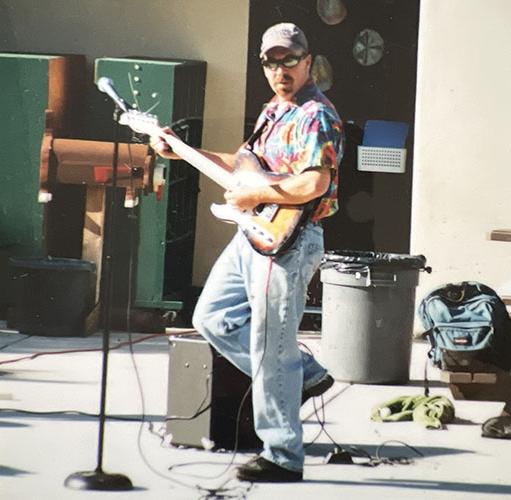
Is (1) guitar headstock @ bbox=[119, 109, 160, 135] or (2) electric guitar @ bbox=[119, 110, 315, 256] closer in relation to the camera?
(2) electric guitar @ bbox=[119, 110, 315, 256]

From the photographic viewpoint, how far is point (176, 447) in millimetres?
7043

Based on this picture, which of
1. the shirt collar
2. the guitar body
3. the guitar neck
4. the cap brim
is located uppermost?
the cap brim

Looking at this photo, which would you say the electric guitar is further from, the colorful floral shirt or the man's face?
the man's face

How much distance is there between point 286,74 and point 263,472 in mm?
1732

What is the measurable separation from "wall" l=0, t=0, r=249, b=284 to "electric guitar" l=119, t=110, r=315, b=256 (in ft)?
17.5

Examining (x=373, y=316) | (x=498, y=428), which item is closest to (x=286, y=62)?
(x=498, y=428)

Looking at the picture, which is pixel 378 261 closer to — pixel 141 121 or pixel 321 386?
pixel 321 386

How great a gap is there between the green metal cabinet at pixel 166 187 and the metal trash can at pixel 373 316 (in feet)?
7.05

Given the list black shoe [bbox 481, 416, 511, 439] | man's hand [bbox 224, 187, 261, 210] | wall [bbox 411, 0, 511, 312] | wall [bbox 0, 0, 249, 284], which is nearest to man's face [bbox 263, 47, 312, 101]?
man's hand [bbox 224, 187, 261, 210]

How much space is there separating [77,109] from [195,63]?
1.01 m

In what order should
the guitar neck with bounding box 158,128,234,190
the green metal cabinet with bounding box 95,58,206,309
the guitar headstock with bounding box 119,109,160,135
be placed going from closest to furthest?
the guitar neck with bounding box 158,128,234,190
the guitar headstock with bounding box 119,109,160,135
the green metal cabinet with bounding box 95,58,206,309

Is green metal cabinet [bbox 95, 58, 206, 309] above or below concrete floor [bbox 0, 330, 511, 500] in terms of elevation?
above

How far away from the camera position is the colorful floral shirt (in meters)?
6.29

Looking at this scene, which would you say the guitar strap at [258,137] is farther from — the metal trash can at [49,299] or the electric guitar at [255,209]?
the metal trash can at [49,299]
